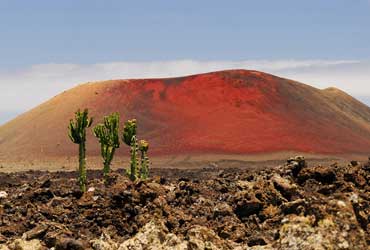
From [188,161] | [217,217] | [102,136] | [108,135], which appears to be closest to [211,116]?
[188,161]

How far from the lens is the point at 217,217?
18.5 metres

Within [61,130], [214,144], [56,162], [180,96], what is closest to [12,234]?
[56,162]

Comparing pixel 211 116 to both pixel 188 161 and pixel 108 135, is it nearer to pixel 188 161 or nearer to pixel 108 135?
pixel 188 161

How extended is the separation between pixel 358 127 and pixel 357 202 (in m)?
132

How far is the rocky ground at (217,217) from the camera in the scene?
13945 mm

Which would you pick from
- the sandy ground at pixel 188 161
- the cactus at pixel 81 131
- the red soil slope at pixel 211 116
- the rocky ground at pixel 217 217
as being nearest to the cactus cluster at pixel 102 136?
the cactus at pixel 81 131

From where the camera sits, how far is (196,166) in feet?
325

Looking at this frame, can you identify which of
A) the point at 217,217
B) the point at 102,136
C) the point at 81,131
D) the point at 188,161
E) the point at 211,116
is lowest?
the point at 188,161

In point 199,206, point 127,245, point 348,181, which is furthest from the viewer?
point 199,206

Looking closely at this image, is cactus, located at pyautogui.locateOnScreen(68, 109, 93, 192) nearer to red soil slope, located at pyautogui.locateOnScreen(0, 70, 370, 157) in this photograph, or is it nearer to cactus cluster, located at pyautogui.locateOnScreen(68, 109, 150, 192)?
cactus cluster, located at pyautogui.locateOnScreen(68, 109, 150, 192)

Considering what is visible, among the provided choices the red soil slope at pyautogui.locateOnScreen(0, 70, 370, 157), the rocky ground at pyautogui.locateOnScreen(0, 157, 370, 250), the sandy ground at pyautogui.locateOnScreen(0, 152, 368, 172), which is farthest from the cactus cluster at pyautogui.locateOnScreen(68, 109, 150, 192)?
the red soil slope at pyautogui.locateOnScreen(0, 70, 370, 157)

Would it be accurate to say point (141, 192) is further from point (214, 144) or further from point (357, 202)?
point (214, 144)

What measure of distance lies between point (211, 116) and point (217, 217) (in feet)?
373

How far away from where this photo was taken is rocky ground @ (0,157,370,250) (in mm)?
13945
